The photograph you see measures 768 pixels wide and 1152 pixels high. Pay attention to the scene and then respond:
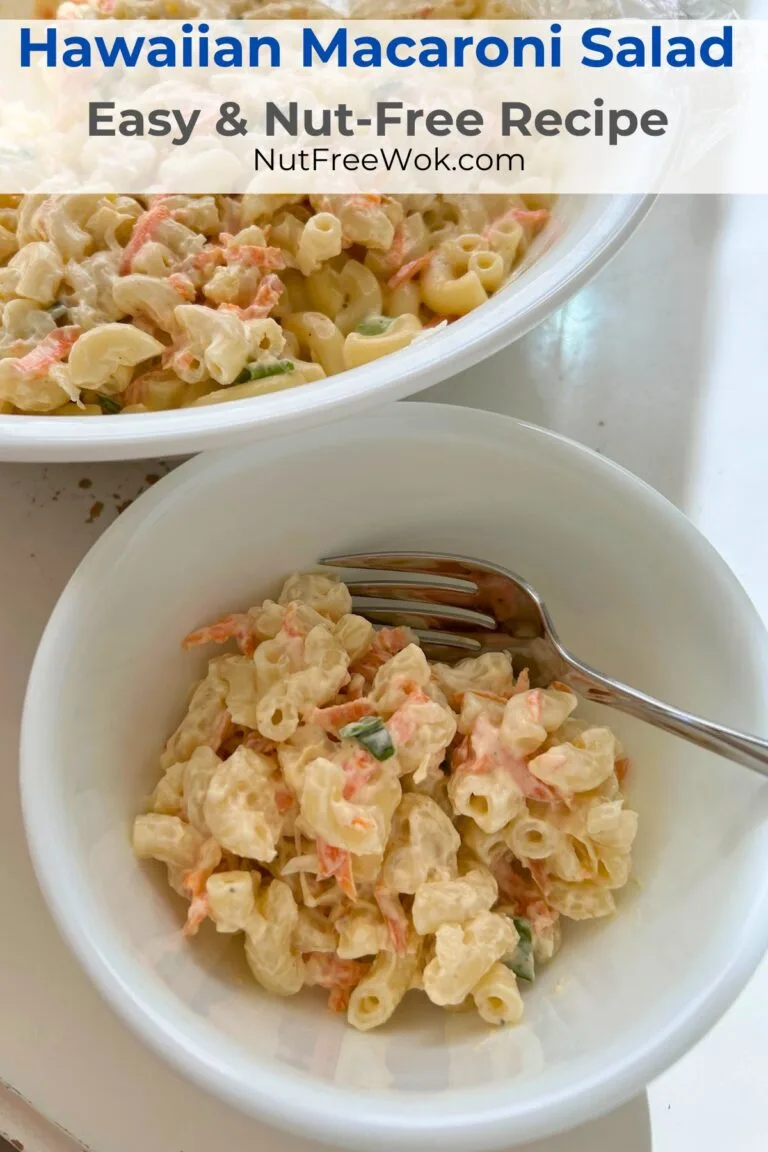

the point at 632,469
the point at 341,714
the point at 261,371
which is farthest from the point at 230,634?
the point at 632,469

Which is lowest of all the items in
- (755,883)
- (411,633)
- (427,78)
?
(755,883)

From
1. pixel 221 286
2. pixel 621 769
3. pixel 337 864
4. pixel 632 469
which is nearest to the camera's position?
pixel 337 864

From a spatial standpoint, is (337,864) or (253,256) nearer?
(337,864)

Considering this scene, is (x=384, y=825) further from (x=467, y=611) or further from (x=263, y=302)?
(x=263, y=302)

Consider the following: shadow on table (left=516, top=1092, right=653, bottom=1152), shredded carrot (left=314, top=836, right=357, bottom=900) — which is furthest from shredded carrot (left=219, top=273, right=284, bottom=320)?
shadow on table (left=516, top=1092, right=653, bottom=1152)

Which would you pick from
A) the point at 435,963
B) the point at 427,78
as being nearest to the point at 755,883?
the point at 435,963

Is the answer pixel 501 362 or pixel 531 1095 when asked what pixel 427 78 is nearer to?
pixel 501 362

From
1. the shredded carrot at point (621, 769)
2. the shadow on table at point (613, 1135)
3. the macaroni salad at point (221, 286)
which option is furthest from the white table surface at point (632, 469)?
the shredded carrot at point (621, 769)
